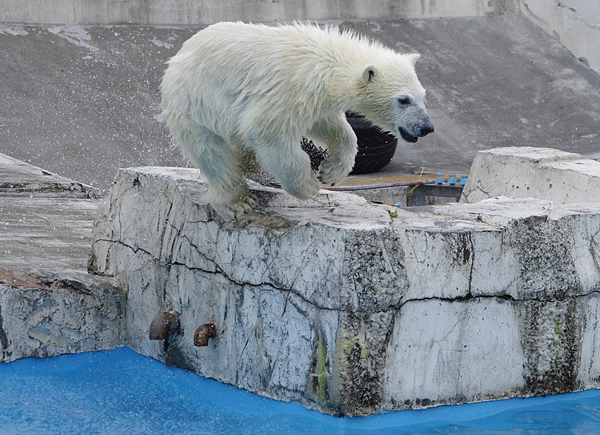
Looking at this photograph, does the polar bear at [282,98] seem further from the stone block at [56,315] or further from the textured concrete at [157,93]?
the textured concrete at [157,93]

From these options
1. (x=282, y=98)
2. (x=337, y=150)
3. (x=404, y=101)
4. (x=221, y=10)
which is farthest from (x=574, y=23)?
(x=282, y=98)

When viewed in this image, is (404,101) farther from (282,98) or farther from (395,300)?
(395,300)

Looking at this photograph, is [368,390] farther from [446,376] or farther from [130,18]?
[130,18]

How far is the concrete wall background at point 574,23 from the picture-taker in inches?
450

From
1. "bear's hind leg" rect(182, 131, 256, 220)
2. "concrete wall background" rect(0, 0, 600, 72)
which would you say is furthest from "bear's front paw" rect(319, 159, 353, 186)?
"concrete wall background" rect(0, 0, 600, 72)

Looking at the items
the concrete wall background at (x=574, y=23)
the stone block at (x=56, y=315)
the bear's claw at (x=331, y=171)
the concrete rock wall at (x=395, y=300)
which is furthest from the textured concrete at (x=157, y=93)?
the bear's claw at (x=331, y=171)

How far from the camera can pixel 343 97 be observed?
3.17m

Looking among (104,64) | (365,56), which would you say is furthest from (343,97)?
(104,64)

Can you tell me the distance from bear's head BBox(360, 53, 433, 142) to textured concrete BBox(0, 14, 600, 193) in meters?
5.26

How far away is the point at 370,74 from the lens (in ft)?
10.2

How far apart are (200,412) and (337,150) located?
1503 mm

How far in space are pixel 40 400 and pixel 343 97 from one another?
7.38ft

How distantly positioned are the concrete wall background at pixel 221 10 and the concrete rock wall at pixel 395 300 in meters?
7.24

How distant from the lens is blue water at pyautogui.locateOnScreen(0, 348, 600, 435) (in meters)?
3.31
